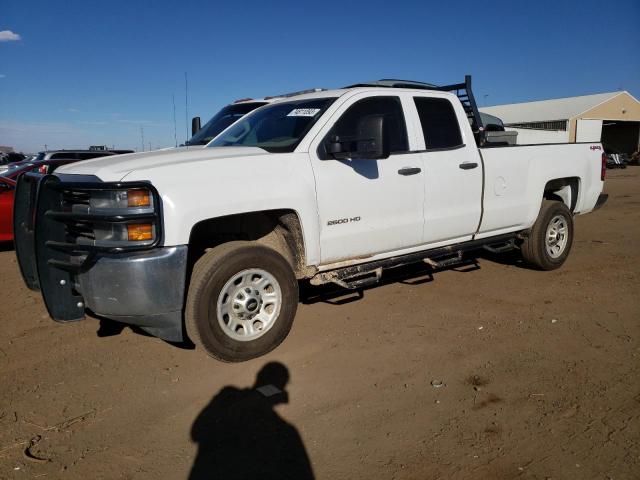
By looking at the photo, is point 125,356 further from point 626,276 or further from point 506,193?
point 626,276

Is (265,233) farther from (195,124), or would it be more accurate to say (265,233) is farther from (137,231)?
(195,124)

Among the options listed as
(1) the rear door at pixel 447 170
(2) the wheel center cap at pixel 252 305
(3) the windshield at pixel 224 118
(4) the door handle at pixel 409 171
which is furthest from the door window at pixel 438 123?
(3) the windshield at pixel 224 118

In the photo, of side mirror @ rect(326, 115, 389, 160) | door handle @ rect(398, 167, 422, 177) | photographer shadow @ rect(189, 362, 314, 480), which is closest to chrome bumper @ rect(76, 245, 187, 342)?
photographer shadow @ rect(189, 362, 314, 480)

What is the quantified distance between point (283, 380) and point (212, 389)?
0.50 m

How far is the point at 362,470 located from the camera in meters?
2.65

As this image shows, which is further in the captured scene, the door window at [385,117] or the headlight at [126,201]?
the door window at [385,117]

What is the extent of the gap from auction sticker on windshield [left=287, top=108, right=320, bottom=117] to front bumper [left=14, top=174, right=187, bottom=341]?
1.76 meters

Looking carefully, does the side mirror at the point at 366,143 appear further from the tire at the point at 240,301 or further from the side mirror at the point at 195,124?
the side mirror at the point at 195,124

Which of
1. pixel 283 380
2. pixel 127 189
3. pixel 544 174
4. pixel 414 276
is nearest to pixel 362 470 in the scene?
pixel 283 380

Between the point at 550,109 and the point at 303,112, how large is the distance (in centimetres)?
4934

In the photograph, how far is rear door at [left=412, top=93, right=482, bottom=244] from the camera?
4.98 m

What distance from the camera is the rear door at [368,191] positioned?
13.9 ft

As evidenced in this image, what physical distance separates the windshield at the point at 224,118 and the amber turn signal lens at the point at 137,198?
531 cm

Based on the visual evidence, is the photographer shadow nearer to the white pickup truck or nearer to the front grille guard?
the white pickup truck
